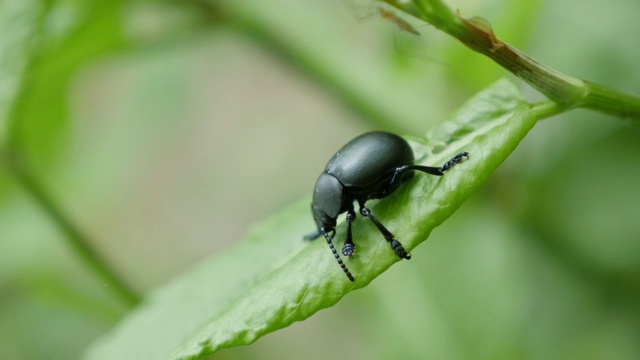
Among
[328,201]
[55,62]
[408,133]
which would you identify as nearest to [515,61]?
[328,201]

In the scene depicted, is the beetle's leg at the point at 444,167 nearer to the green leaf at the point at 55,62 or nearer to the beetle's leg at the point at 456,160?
the beetle's leg at the point at 456,160

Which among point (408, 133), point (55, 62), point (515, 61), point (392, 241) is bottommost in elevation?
point (392, 241)

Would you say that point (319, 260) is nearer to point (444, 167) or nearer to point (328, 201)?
point (444, 167)

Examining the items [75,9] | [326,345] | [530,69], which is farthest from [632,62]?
[326,345]

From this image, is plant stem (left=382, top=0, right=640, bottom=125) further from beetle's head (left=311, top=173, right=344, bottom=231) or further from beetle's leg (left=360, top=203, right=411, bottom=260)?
beetle's head (left=311, top=173, right=344, bottom=231)

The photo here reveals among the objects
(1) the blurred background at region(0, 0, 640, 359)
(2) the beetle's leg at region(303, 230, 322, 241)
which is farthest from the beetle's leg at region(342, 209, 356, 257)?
(1) the blurred background at region(0, 0, 640, 359)

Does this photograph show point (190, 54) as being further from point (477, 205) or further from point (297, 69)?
point (477, 205)
